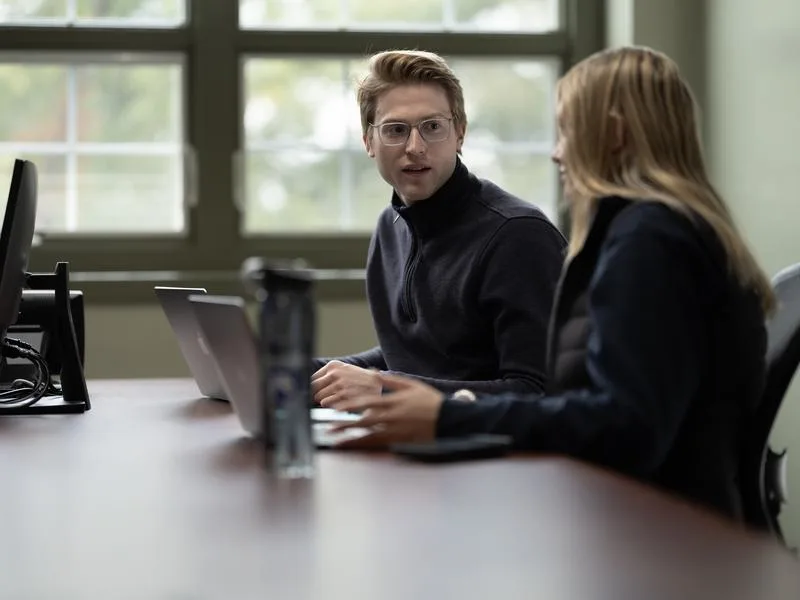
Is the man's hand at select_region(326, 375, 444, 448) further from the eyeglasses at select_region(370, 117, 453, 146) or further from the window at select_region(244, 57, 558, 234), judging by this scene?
the window at select_region(244, 57, 558, 234)

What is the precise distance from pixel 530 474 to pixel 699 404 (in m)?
0.30

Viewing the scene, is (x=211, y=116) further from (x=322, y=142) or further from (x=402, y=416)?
(x=402, y=416)

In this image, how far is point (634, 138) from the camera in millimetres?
1634

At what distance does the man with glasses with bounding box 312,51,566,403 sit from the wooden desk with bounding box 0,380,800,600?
2.40 ft

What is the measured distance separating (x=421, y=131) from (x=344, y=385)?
0.69m

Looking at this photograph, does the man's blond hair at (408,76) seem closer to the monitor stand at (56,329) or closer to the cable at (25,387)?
the monitor stand at (56,329)

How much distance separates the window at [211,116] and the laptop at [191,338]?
1619mm

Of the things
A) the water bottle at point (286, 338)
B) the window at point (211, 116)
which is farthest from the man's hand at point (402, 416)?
the window at point (211, 116)

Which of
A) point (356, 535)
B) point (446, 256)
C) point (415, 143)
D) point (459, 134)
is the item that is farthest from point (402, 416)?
point (459, 134)

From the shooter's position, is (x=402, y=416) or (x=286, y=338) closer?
(x=286, y=338)

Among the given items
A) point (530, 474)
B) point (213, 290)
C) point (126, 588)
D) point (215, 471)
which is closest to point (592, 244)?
point (530, 474)

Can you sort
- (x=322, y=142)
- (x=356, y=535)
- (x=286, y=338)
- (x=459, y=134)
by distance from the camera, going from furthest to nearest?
(x=322, y=142)
(x=459, y=134)
(x=286, y=338)
(x=356, y=535)

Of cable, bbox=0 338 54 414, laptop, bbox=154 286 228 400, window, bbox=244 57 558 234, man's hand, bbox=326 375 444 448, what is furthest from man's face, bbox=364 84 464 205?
window, bbox=244 57 558 234

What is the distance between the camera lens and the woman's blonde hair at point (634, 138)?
1.62 meters
